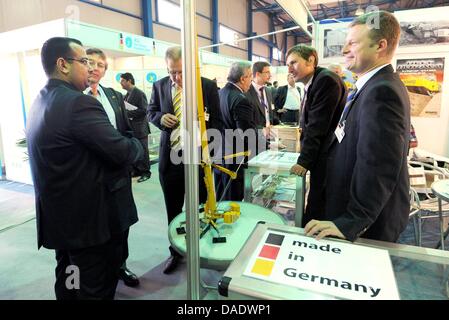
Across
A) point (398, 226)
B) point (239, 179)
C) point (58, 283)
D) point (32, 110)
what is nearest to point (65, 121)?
point (32, 110)

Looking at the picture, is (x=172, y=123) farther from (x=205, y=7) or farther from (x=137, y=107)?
(x=205, y=7)

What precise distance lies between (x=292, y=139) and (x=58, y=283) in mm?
3345

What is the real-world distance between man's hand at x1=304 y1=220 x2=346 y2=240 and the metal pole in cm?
35

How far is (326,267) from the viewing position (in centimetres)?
76

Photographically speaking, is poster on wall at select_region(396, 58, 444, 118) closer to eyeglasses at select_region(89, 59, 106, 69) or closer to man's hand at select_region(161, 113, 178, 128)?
man's hand at select_region(161, 113, 178, 128)

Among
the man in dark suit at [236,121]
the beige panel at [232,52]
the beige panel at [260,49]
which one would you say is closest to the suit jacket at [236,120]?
the man in dark suit at [236,121]

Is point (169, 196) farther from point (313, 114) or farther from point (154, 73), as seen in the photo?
point (154, 73)

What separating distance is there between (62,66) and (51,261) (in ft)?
5.95

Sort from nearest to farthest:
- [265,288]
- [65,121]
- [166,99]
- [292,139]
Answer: [265,288], [65,121], [166,99], [292,139]

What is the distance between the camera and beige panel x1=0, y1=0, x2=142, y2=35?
16.2ft

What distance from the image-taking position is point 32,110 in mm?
1305

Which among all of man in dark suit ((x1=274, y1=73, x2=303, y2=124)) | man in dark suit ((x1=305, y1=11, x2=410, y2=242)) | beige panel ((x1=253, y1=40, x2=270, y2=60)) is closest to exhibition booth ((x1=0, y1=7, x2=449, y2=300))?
man in dark suit ((x1=305, y1=11, x2=410, y2=242))

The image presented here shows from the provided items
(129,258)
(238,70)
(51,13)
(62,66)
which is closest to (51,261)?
(129,258)

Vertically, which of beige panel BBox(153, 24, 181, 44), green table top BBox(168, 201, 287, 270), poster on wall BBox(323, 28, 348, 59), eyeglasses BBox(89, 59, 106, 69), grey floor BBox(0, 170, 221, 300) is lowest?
grey floor BBox(0, 170, 221, 300)
